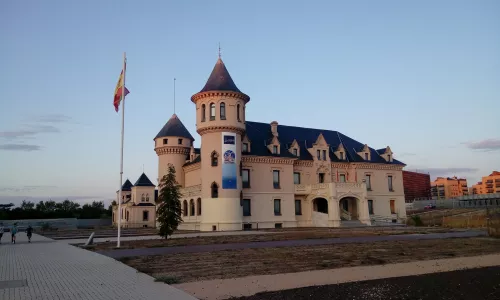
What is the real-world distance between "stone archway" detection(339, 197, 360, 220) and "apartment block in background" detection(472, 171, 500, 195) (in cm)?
14559

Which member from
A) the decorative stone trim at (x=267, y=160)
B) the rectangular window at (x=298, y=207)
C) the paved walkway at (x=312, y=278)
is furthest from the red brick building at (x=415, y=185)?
the paved walkway at (x=312, y=278)

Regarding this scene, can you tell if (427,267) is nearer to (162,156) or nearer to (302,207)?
(302,207)

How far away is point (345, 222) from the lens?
A: 163 ft

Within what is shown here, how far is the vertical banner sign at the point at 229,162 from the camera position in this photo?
44562mm

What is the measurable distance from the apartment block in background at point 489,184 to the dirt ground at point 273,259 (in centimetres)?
17849

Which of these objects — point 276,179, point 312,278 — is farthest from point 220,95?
point 312,278

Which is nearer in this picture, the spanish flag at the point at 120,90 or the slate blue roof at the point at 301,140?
the spanish flag at the point at 120,90

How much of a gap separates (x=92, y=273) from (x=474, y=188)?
219 metres

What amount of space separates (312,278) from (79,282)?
694 cm

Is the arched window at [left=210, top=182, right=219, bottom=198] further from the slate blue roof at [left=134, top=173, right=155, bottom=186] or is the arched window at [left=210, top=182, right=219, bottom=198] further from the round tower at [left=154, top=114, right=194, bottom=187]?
the slate blue roof at [left=134, top=173, right=155, bottom=186]

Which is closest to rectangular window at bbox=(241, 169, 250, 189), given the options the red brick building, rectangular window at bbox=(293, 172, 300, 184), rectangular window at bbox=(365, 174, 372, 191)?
rectangular window at bbox=(293, 172, 300, 184)

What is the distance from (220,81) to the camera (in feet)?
154

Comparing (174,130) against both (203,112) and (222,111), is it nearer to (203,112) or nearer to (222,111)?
(203,112)

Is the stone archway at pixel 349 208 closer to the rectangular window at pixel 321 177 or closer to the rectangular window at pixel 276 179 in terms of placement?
the rectangular window at pixel 321 177
